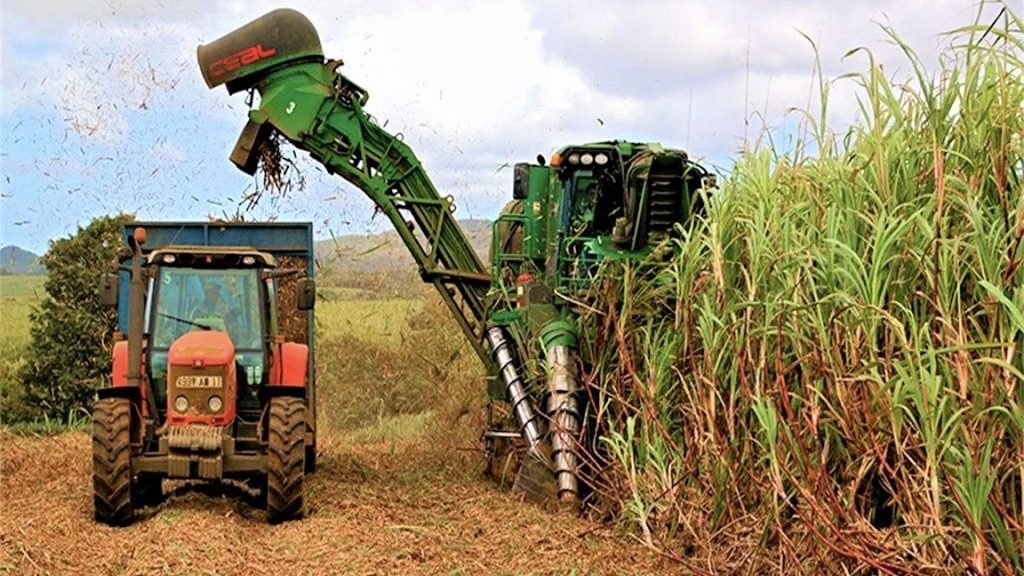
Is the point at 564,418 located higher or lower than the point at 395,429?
higher

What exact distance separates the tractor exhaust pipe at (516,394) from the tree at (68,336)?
28.4ft

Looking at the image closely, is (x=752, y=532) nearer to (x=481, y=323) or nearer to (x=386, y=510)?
(x=386, y=510)

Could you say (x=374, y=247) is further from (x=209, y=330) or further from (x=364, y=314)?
(x=364, y=314)

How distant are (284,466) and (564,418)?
6.08 feet

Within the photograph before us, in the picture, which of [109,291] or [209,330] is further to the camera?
[209,330]

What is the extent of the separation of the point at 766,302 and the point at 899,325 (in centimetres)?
106

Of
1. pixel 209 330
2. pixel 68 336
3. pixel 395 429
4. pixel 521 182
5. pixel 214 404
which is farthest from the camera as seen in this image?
pixel 68 336

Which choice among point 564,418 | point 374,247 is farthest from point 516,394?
point 374,247

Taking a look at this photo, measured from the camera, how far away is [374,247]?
12336 millimetres

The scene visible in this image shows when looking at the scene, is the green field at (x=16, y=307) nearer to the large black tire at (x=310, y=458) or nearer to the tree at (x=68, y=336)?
the tree at (x=68, y=336)

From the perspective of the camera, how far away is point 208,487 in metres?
10.2

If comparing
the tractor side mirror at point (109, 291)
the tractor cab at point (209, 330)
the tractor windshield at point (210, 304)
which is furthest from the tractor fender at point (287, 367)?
the tractor side mirror at point (109, 291)

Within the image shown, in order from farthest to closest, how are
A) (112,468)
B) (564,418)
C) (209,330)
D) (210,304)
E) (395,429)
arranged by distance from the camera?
(395,429), (210,304), (209,330), (564,418), (112,468)

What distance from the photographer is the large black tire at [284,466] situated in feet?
29.1
